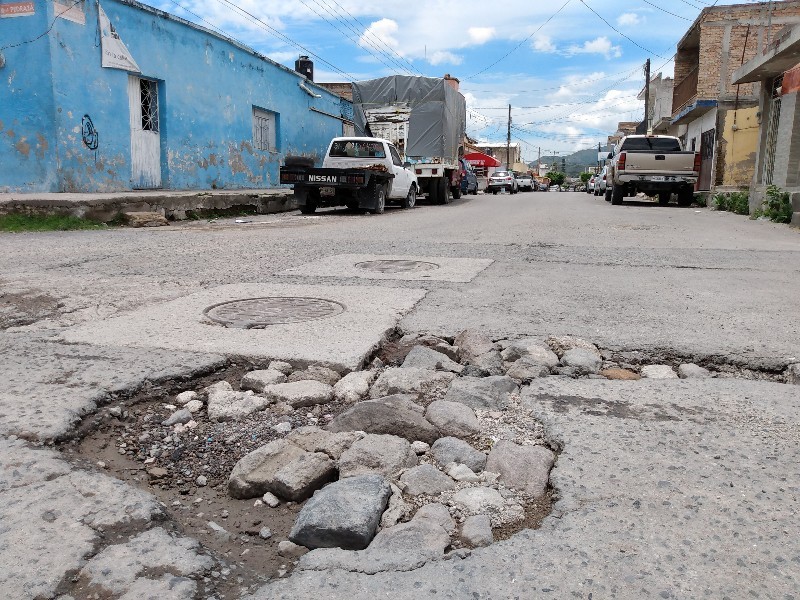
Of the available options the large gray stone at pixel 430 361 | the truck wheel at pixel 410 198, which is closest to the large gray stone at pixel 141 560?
the large gray stone at pixel 430 361

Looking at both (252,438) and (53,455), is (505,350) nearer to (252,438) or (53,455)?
(252,438)

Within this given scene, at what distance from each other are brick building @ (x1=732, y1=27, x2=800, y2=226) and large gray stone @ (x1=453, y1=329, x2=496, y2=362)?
37.2ft

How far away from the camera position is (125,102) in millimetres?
13438

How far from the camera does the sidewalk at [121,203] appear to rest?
9.78 metres

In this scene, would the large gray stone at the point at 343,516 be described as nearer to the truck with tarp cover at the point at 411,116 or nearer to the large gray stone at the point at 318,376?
the large gray stone at the point at 318,376

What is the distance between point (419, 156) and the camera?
18.4 m

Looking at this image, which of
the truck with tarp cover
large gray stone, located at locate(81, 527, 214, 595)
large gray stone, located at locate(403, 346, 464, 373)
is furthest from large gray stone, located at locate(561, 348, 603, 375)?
the truck with tarp cover

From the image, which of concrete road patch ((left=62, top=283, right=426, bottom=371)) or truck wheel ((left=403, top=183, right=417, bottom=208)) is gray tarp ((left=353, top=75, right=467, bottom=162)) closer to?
truck wheel ((left=403, top=183, right=417, bottom=208))

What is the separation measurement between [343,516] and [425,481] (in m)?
0.32

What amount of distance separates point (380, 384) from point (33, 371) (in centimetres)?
144

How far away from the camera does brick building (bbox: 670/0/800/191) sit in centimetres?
2220

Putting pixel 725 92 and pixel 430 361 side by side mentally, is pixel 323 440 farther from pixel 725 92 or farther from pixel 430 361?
pixel 725 92

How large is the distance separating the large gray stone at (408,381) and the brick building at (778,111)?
12.0 metres

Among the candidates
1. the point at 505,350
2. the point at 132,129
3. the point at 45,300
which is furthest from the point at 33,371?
the point at 132,129
